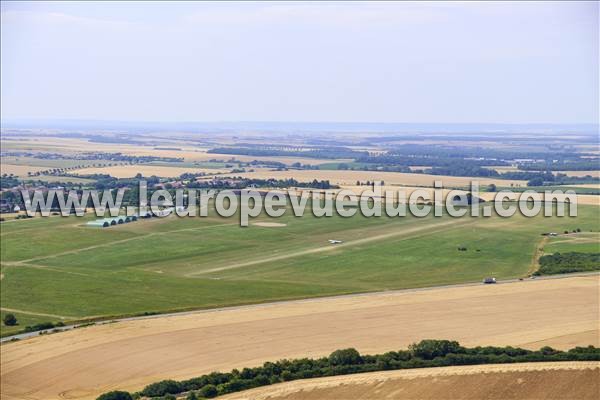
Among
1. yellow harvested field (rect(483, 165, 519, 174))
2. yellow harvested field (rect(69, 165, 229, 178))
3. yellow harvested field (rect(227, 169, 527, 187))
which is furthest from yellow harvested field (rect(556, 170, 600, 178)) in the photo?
yellow harvested field (rect(69, 165, 229, 178))

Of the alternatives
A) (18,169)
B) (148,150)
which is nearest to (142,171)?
(18,169)

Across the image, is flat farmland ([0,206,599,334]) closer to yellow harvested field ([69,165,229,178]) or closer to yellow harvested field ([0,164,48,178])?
yellow harvested field ([69,165,229,178])

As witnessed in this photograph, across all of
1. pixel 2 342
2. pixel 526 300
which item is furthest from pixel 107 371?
pixel 526 300

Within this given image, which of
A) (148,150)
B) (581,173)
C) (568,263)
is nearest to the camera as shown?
(568,263)

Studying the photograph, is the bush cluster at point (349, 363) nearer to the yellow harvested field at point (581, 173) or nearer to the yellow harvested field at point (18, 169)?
the yellow harvested field at point (581, 173)

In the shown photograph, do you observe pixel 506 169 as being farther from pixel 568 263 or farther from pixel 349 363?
pixel 349 363

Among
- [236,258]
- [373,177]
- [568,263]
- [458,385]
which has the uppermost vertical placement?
[373,177]

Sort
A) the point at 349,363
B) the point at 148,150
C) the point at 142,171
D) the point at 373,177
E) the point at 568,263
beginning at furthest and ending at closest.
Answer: the point at 148,150 < the point at 142,171 < the point at 373,177 < the point at 568,263 < the point at 349,363

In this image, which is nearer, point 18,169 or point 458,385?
point 458,385

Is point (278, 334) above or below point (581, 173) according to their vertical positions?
below
